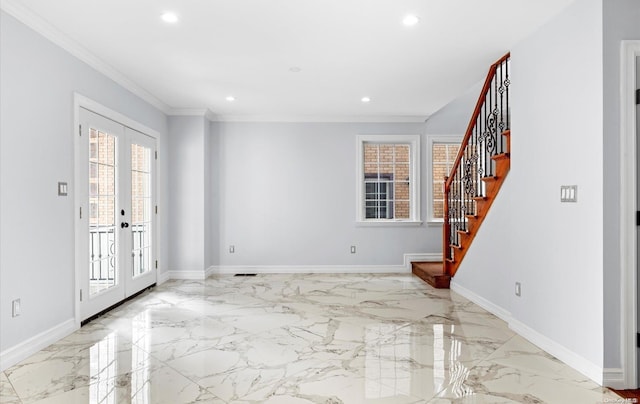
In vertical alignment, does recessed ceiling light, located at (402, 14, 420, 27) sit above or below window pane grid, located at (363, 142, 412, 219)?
above

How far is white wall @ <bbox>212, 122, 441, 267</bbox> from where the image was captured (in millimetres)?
6578

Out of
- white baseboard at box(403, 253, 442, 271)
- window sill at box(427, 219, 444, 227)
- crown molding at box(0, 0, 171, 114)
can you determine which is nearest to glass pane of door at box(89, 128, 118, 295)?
crown molding at box(0, 0, 171, 114)

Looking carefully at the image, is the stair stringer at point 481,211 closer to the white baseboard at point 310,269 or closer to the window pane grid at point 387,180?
the white baseboard at point 310,269

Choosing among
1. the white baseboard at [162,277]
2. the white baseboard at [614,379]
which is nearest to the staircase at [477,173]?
the white baseboard at [614,379]

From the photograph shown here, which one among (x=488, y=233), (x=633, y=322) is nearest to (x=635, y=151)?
(x=633, y=322)

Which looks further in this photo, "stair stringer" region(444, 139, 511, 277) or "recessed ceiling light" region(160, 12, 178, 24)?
"stair stringer" region(444, 139, 511, 277)

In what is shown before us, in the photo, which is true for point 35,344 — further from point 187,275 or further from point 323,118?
point 323,118

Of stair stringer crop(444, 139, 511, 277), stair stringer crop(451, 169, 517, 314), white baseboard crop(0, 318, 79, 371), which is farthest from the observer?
stair stringer crop(444, 139, 511, 277)

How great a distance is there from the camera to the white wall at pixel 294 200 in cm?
658

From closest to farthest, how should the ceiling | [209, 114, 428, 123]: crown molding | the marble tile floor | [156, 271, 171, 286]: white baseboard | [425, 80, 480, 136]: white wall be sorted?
the marble tile floor < the ceiling < [156, 271, 171, 286]: white baseboard < [209, 114, 428, 123]: crown molding < [425, 80, 480, 136]: white wall

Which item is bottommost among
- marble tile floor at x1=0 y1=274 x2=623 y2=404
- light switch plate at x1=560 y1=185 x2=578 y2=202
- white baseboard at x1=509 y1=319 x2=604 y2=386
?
marble tile floor at x1=0 y1=274 x2=623 y2=404

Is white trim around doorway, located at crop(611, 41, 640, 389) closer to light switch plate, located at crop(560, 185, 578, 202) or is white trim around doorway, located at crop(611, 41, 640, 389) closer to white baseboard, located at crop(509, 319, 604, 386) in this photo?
white baseboard, located at crop(509, 319, 604, 386)

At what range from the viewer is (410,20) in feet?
10.3

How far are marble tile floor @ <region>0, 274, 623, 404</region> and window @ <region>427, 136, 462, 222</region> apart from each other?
234 cm
